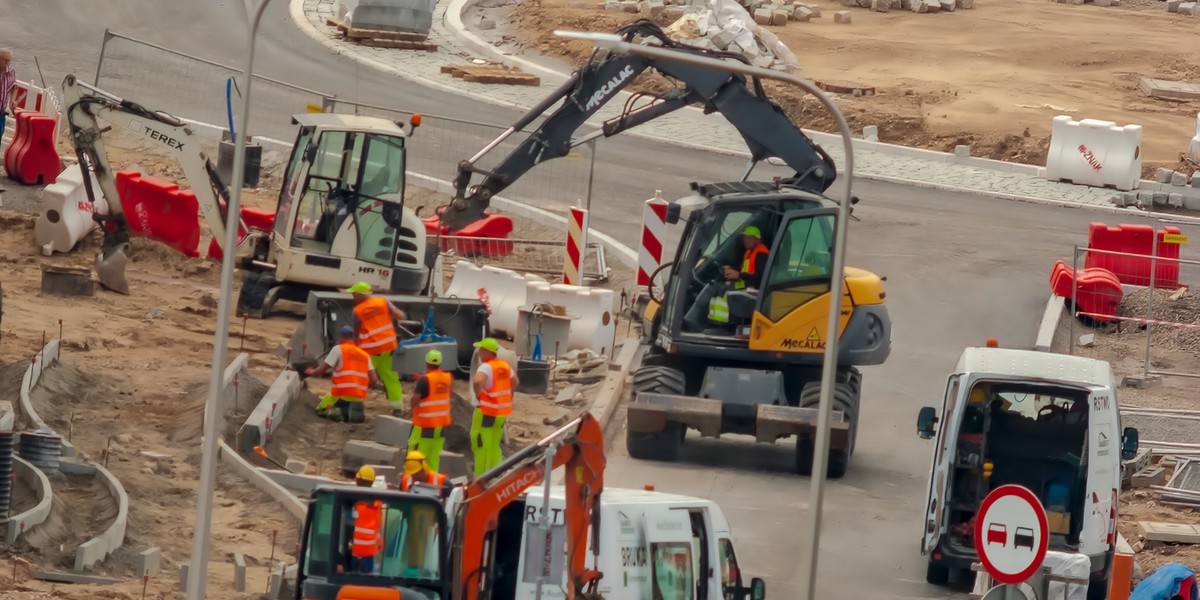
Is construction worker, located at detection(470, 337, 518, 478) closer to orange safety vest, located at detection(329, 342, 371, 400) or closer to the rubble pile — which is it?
orange safety vest, located at detection(329, 342, 371, 400)

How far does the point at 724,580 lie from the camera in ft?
45.4

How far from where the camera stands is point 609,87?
22.9m

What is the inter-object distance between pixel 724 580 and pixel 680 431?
610 cm

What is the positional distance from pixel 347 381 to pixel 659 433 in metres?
3.13

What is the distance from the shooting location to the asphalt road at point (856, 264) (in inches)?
725

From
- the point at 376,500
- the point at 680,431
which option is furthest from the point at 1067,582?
the point at 680,431

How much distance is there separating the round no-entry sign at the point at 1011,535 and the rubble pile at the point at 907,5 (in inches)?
1477

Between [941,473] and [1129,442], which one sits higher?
[1129,442]

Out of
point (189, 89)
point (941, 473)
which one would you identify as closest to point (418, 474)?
point (941, 473)

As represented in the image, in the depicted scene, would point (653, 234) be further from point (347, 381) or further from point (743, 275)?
point (347, 381)

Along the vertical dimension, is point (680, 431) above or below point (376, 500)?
below

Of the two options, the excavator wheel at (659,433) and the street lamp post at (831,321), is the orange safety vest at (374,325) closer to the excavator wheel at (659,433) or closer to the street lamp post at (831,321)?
the excavator wheel at (659,433)

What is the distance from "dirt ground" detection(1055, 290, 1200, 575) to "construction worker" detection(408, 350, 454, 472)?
20.8ft

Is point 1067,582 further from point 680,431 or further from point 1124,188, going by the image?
point 1124,188
